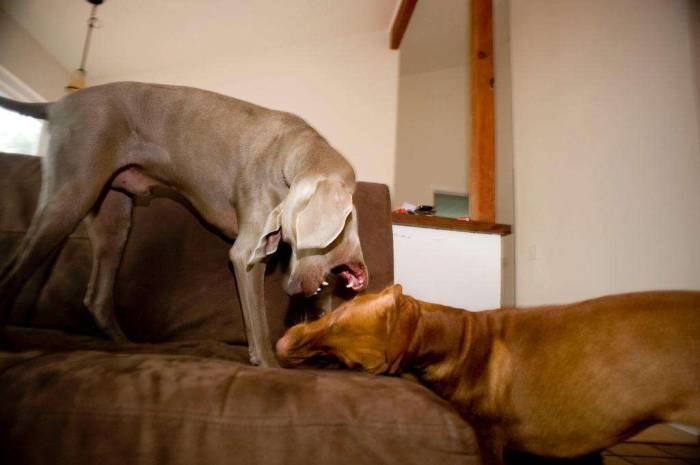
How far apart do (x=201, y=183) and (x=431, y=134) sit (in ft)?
19.7

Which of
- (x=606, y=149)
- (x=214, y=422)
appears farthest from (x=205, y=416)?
(x=606, y=149)

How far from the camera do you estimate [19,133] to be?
4.59 m

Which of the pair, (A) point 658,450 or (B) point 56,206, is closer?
(B) point 56,206

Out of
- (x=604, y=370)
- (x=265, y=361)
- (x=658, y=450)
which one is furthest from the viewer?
(x=658, y=450)

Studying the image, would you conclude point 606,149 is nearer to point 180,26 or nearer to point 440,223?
point 440,223

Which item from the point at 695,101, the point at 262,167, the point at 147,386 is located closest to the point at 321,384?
the point at 147,386

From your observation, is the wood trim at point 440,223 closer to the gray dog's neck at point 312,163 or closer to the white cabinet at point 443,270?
the white cabinet at point 443,270

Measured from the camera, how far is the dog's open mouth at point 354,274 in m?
1.23

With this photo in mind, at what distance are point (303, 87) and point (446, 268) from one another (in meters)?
3.62

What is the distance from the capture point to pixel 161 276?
1.53 metres

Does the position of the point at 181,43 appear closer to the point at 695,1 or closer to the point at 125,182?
the point at 125,182

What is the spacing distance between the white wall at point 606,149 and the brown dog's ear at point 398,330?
1592mm

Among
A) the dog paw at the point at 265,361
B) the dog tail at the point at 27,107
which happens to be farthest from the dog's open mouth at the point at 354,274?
the dog tail at the point at 27,107

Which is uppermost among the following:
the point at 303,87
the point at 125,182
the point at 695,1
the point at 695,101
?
the point at 303,87
